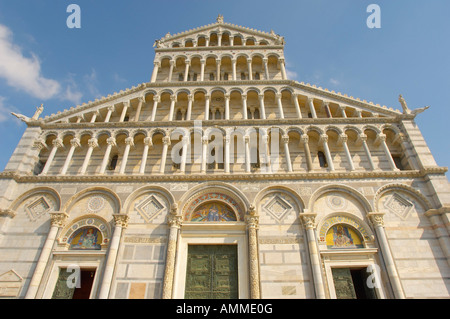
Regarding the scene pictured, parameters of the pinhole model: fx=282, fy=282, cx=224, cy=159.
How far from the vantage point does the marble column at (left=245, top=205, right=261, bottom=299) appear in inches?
373

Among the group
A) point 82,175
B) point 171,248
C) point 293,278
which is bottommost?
point 293,278

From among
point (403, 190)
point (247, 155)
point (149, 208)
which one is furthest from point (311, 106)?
point (149, 208)

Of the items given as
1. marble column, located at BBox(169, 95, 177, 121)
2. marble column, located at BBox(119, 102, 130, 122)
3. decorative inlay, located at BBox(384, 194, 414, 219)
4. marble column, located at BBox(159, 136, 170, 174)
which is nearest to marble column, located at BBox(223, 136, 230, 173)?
marble column, located at BBox(159, 136, 170, 174)

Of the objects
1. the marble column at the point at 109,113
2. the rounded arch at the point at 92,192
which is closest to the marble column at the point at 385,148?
the rounded arch at the point at 92,192

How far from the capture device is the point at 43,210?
11.6 metres

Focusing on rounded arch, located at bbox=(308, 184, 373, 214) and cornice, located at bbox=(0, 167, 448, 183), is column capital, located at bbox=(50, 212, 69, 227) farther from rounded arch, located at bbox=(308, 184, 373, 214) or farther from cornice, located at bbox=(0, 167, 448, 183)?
rounded arch, located at bbox=(308, 184, 373, 214)

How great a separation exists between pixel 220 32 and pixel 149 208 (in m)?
12.7

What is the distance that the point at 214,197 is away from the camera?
11820 millimetres

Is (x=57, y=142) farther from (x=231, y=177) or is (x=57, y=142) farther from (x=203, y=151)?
(x=231, y=177)

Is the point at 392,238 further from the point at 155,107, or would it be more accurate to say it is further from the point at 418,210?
the point at 155,107

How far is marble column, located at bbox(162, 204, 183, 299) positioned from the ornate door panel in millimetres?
5738

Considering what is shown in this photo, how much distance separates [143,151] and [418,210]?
1199 centimetres
